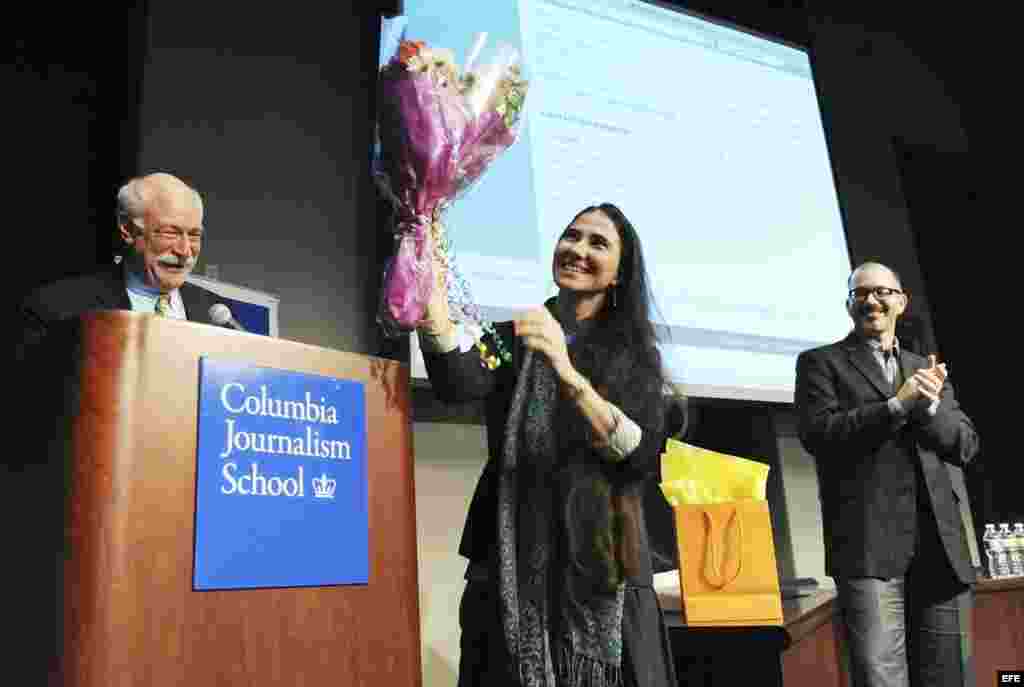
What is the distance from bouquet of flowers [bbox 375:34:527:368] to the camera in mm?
1095

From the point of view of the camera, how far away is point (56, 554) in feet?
2.62

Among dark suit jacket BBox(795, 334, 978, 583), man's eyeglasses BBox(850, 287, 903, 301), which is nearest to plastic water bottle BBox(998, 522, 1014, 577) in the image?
dark suit jacket BBox(795, 334, 978, 583)

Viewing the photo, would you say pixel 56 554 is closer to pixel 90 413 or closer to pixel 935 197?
pixel 90 413

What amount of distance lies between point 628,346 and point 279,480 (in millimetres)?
612

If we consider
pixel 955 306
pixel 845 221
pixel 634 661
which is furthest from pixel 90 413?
pixel 955 306

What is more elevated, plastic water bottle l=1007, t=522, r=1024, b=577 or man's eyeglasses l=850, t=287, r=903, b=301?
man's eyeglasses l=850, t=287, r=903, b=301

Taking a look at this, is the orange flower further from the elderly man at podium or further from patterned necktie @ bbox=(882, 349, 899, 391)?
→ patterned necktie @ bbox=(882, 349, 899, 391)

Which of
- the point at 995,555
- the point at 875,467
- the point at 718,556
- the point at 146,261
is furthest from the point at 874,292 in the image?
the point at 146,261

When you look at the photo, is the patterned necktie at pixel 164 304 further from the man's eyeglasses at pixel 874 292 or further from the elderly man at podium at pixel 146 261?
the man's eyeglasses at pixel 874 292

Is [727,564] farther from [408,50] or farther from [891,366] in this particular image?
[408,50]

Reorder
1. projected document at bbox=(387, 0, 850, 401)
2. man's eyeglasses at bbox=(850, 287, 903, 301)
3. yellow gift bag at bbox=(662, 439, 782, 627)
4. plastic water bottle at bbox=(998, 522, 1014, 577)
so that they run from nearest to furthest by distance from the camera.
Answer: yellow gift bag at bbox=(662, 439, 782, 627), man's eyeglasses at bbox=(850, 287, 903, 301), projected document at bbox=(387, 0, 850, 401), plastic water bottle at bbox=(998, 522, 1014, 577)

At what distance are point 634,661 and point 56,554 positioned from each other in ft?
2.40

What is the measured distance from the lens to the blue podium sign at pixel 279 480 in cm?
85

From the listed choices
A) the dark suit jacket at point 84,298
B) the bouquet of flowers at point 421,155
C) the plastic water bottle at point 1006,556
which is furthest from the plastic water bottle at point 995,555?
the dark suit jacket at point 84,298
